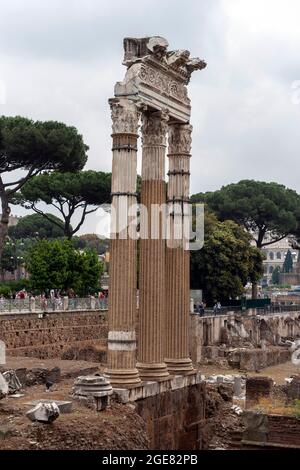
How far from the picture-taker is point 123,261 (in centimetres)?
1345

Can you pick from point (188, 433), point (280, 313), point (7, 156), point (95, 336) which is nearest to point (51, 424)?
point (188, 433)

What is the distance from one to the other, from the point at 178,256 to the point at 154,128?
2.57m

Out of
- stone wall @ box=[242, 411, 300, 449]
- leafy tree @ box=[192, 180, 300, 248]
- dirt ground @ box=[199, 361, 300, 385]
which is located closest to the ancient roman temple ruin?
stone wall @ box=[242, 411, 300, 449]

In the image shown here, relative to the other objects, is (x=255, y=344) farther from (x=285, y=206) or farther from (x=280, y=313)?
(x=285, y=206)

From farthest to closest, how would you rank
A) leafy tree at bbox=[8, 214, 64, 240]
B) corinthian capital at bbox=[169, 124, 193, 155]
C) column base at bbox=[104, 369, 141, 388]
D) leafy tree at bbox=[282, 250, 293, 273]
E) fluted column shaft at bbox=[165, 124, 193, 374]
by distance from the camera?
1. leafy tree at bbox=[282, 250, 293, 273]
2. leafy tree at bbox=[8, 214, 64, 240]
3. corinthian capital at bbox=[169, 124, 193, 155]
4. fluted column shaft at bbox=[165, 124, 193, 374]
5. column base at bbox=[104, 369, 141, 388]

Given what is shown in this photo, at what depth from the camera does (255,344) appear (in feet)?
137

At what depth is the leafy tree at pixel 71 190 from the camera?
1572 inches

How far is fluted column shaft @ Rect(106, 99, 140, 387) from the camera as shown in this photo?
13.3 meters

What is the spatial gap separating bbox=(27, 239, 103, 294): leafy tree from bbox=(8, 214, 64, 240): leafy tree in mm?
37822

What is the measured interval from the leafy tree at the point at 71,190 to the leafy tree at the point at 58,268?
271 inches

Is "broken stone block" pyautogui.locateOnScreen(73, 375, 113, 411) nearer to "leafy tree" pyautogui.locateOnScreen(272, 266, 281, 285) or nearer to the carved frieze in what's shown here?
the carved frieze

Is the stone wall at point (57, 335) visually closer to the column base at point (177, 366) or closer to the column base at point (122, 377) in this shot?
the column base at point (177, 366)

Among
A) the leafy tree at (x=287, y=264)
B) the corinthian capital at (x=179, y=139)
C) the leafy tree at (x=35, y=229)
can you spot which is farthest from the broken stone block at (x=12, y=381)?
the leafy tree at (x=287, y=264)
